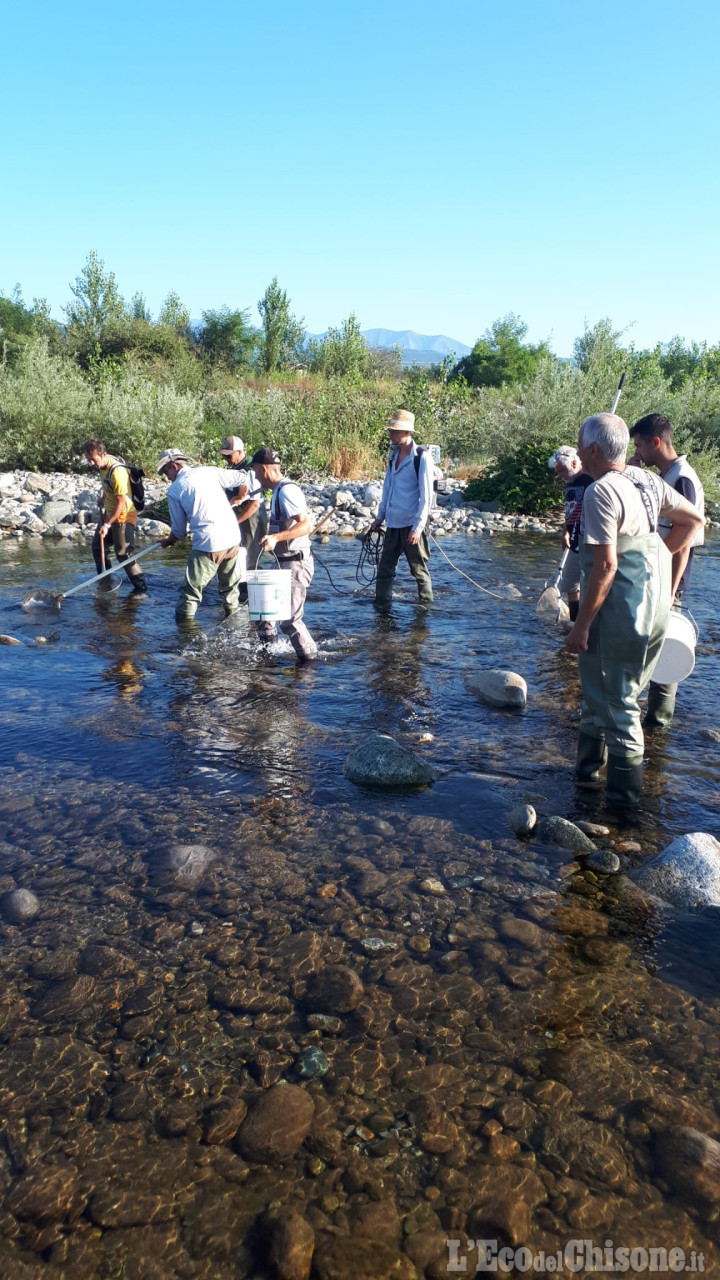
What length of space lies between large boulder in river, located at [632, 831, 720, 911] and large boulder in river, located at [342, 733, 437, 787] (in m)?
1.48

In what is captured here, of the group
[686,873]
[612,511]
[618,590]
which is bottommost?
[686,873]

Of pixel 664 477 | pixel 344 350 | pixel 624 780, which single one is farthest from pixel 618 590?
pixel 344 350

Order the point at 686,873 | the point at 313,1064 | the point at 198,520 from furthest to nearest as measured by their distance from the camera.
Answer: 1. the point at 198,520
2. the point at 686,873
3. the point at 313,1064

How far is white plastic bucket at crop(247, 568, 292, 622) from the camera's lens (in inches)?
250

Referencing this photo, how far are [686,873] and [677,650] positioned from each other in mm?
1810

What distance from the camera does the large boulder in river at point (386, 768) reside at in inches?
Result: 193

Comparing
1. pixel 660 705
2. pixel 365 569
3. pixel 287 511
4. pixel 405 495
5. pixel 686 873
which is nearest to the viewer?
pixel 686 873

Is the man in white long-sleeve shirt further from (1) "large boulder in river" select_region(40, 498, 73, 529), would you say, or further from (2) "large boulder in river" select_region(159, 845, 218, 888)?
(1) "large boulder in river" select_region(40, 498, 73, 529)

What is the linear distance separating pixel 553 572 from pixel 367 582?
292 centimetres

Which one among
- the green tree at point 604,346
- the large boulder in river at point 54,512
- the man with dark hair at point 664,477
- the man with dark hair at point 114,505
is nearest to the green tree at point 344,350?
the green tree at point 604,346

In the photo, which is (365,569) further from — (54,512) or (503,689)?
(54,512)

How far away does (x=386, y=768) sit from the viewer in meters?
4.93

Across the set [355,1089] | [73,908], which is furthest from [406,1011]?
[73,908]

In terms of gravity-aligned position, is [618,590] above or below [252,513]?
above
